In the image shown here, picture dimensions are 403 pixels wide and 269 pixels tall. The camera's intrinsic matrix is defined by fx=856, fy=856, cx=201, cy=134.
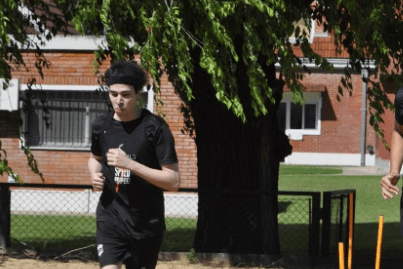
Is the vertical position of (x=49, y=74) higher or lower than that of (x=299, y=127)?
higher

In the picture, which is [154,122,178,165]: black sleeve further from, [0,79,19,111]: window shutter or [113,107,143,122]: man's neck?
[0,79,19,111]: window shutter

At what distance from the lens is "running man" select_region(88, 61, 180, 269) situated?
196 inches

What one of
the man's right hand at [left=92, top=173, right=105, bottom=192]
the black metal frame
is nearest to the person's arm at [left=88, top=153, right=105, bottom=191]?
the man's right hand at [left=92, top=173, right=105, bottom=192]

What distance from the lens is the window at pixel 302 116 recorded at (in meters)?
34.3

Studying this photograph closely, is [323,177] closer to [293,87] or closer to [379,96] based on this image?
[379,96]

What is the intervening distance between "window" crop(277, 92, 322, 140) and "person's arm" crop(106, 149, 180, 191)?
29250 mm

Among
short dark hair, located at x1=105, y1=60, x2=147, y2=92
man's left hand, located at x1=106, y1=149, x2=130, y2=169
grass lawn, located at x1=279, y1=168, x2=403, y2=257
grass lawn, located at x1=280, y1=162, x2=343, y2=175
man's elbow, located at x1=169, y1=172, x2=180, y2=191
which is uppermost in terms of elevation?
short dark hair, located at x1=105, y1=60, x2=147, y2=92

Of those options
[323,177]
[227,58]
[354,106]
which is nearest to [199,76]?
[227,58]

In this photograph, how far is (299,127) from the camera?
35719 millimetres

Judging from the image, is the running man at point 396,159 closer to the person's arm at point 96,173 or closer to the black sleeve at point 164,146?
the black sleeve at point 164,146

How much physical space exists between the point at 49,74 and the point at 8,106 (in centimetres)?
101

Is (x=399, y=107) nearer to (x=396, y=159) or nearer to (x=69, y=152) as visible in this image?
(x=396, y=159)

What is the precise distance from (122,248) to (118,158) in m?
0.78

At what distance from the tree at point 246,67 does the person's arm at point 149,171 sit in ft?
8.81
